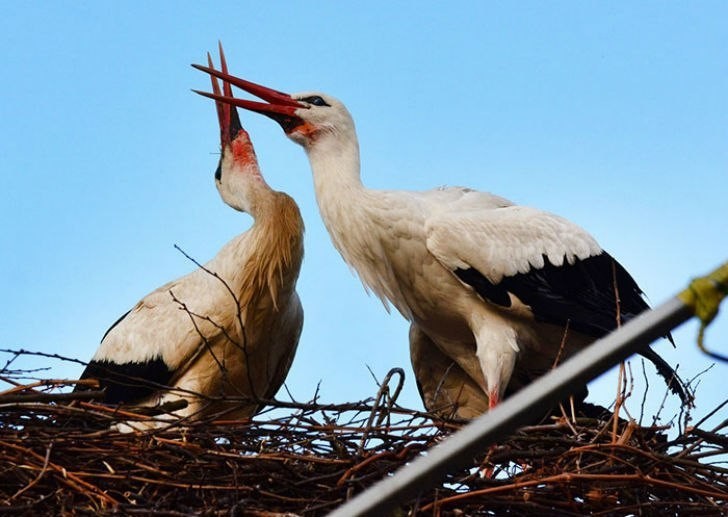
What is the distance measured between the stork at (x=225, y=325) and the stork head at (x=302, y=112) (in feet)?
1.58

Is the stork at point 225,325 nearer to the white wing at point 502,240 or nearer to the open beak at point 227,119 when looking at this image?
the open beak at point 227,119

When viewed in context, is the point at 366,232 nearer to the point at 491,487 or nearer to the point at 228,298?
the point at 228,298

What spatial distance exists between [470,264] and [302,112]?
3.63 ft

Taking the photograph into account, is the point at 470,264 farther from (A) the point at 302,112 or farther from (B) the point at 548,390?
(B) the point at 548,390

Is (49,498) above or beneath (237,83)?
beneath

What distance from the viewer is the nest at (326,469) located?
3551 millimetres

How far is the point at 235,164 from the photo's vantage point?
592cm

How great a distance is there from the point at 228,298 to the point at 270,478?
5.66 ft

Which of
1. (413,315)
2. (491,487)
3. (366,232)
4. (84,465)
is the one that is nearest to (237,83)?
(366,232)

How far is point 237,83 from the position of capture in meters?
5.36

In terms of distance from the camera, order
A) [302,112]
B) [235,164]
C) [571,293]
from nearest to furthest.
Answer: [571,293] < [302,112] < [235,164]

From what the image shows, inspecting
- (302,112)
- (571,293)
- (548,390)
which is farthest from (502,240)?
(548,390)

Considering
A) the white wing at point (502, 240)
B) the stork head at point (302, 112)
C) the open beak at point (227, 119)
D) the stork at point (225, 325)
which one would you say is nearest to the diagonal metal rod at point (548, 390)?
the white wing at point (502, 240)

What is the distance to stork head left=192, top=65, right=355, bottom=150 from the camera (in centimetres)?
528
